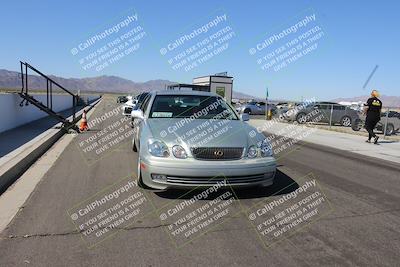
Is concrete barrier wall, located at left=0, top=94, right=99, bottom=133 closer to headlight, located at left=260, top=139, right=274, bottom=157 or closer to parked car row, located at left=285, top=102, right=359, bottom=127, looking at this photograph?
headlight, located at left=260, top=139, right=274, bottom=157

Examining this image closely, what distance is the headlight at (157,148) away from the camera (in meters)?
5.67

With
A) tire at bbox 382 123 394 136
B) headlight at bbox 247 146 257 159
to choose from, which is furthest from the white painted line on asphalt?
tire at bbox 382 123 394 136

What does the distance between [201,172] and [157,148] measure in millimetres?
740

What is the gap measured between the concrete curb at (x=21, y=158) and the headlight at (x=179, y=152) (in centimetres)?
275

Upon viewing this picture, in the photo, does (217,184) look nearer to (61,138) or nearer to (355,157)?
(355,157)

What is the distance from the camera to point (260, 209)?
17.9ft

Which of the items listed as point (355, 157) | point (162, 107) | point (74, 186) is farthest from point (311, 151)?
point (74, 186)

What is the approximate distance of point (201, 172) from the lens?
545cm

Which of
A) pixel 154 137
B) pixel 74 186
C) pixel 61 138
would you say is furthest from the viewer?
pixel 61 138

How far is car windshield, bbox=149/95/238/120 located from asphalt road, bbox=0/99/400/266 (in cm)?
142

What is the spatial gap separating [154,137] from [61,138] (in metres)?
8.28

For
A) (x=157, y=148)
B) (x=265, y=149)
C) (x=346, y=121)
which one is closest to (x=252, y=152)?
(x=265, y=149)

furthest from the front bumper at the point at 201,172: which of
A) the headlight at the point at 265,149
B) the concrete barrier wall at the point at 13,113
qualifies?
the concrete barrier wall at the point at 13,113

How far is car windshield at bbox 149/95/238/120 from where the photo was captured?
24.1ft
